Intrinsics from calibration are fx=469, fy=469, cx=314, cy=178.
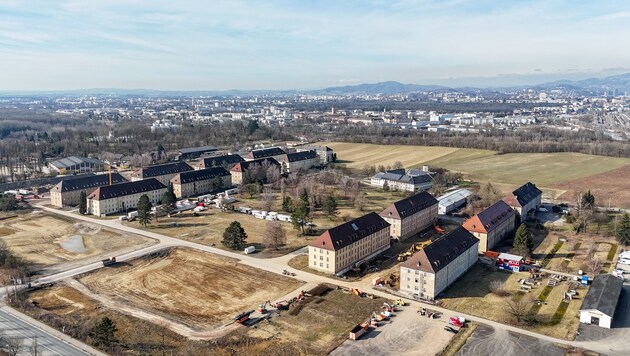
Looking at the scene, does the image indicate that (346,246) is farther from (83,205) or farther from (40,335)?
(83,205)

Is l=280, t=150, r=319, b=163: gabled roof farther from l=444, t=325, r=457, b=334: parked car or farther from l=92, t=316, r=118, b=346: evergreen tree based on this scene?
l=92, t=316, r=118, b=346: evergreen tree

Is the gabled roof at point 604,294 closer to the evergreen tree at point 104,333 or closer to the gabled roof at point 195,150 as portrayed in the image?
the evergreen tree at point 104,333

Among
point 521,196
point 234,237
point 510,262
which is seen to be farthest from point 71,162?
point 510,262

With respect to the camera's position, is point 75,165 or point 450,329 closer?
point 450,329

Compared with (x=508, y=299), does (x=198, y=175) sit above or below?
above

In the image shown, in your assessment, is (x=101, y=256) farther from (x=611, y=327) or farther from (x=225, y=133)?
(x=225, y=133)

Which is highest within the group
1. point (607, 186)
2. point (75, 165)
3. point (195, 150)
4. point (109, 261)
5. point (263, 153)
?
point (263, 153)

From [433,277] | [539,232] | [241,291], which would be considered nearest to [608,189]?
[539,232]
